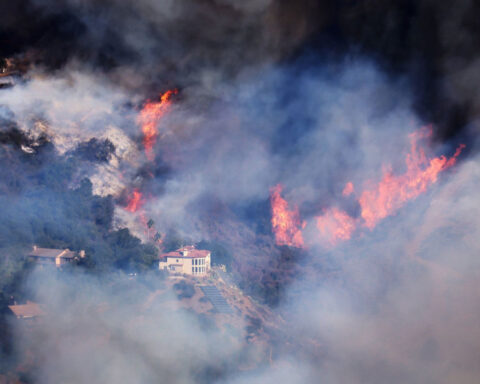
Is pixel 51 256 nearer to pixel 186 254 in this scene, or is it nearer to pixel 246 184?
pixel 186 254

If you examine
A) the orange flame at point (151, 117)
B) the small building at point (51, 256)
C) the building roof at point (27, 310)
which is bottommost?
the building roof at point (27, 310)

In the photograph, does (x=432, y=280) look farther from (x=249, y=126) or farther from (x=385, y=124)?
(x=249, y=126)

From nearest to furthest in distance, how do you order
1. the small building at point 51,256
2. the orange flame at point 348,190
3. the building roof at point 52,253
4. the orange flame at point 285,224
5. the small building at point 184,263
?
the small building at point 51,256 → the building roof at point 52,253 → the small building at point 184,263 → the orange flame at point 285,224 → the orange flame at point 348,190

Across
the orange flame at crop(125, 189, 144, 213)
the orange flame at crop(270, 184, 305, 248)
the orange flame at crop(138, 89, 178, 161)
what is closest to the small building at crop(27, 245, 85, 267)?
the orange flame at crop(125, 189, 144, 213)

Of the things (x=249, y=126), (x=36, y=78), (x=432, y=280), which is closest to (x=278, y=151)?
(x=249, y=126)

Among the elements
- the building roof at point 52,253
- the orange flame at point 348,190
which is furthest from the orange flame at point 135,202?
the orange flame at point 348,190

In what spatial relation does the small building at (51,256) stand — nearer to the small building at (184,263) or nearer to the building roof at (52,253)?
the building roof at (52,253)

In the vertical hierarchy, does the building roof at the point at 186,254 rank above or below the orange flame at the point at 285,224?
below
